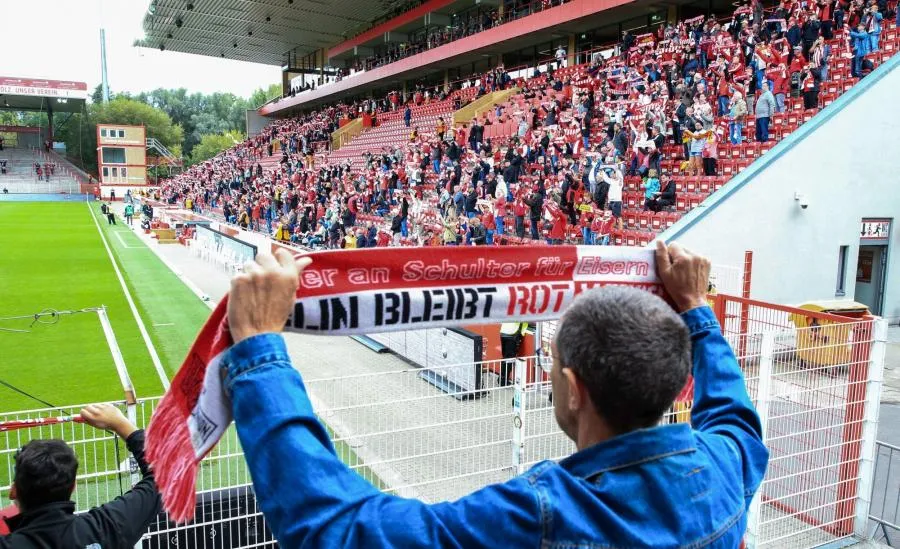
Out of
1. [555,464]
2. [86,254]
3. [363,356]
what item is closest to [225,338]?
[555,464]

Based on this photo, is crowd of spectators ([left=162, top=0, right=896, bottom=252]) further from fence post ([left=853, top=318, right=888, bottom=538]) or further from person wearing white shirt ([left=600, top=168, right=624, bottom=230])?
fence post ([left=853, top=318, right=888, bottom=538])

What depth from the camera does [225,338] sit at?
1.40 metres

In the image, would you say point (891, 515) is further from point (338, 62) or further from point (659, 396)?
point (338, 62)

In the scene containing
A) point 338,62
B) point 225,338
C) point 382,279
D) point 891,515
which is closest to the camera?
point 225,338

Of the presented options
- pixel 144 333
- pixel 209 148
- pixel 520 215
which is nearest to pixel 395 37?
pixel 520 215

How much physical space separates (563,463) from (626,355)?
25 cm

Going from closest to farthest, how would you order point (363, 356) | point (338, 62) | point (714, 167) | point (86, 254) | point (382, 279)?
1. point (382, 279)
2. point (363, 356)
3. point (714, 167)
4. point (86, 254)
5. point (338, 62)

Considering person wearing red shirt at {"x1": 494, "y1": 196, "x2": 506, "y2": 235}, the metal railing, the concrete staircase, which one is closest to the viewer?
the metal railing

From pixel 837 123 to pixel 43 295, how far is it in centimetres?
1896

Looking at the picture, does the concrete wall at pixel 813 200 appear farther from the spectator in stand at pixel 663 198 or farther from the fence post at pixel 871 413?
the fence post at pixel 871 413

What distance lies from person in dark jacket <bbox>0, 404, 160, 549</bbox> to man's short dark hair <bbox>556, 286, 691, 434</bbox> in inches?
72.8

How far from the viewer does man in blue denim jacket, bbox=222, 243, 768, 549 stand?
116 centimetres

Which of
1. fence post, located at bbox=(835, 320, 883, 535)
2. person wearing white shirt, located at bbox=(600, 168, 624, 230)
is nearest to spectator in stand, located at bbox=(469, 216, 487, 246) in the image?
person wearing white shirt, located at bbox=(600, 168, 624, 230)

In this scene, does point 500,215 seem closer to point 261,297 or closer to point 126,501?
point 126,501
